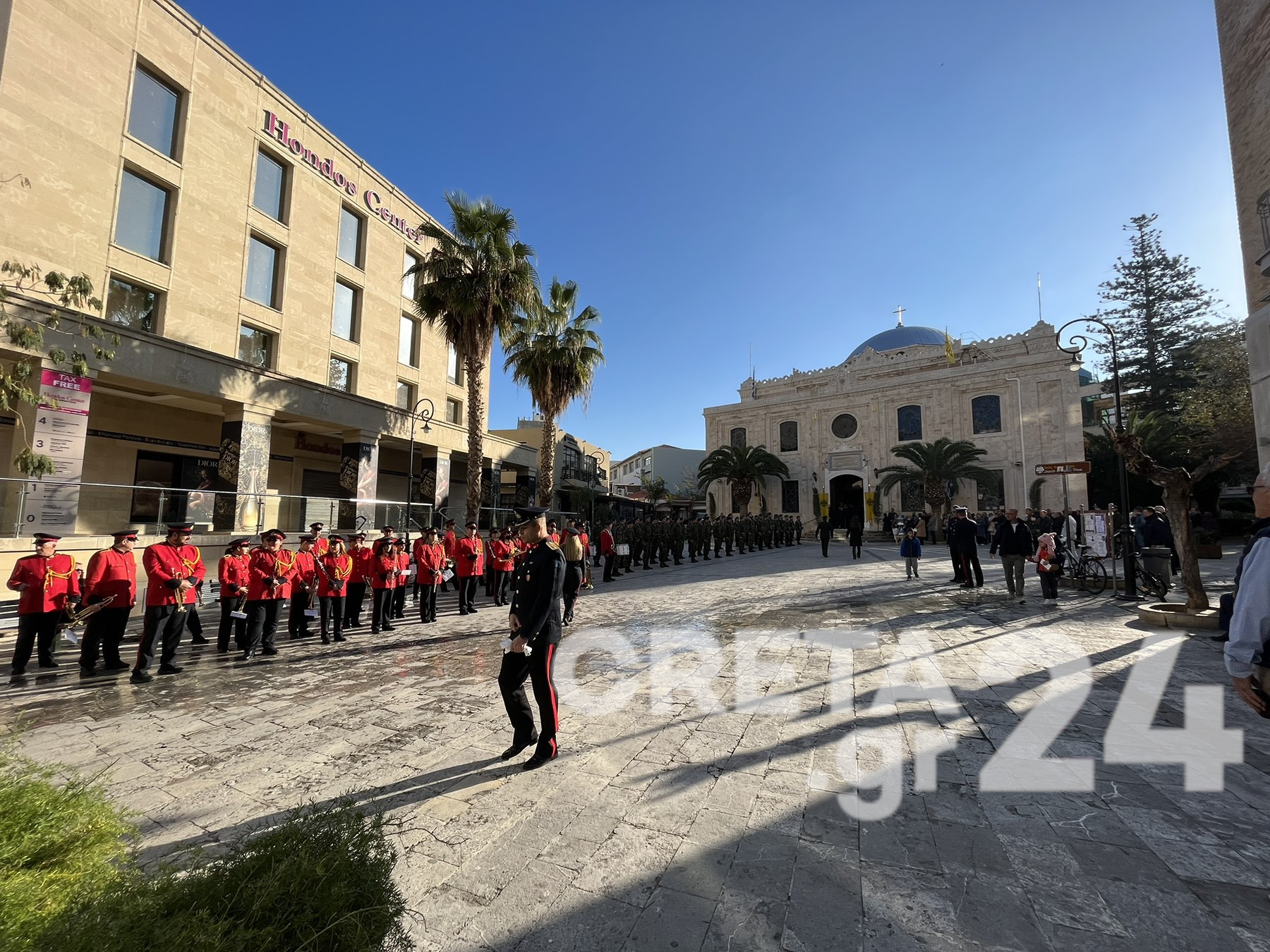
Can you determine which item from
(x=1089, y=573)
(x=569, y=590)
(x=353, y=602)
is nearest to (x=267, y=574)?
(x=353, y=602)

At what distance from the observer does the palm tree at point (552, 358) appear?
65.0 feet

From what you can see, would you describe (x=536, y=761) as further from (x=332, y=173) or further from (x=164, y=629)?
(x=332, y=173)

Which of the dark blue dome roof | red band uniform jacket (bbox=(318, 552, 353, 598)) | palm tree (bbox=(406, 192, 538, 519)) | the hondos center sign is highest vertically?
the dark blue dome roof

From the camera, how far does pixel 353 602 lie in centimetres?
990

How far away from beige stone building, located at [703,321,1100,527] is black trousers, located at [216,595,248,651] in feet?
133

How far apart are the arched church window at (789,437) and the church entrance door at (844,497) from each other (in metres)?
4.99

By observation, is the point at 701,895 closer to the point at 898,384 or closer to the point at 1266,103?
the point at 1266,103

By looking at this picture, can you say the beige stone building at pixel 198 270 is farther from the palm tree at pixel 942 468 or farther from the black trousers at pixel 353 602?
the palm tree at pixel 942 468

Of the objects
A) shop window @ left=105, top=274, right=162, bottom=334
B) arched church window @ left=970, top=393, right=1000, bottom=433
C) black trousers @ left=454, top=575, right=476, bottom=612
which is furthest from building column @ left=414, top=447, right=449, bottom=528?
arched church window @ left=970, top=393, right=1000, bottom=433

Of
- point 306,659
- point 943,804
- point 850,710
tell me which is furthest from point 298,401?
point 943,804

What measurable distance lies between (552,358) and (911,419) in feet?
117

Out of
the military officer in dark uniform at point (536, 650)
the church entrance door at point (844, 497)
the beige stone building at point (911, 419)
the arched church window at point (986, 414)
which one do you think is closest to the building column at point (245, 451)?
the military officer in dark uniform at point (536, 650)

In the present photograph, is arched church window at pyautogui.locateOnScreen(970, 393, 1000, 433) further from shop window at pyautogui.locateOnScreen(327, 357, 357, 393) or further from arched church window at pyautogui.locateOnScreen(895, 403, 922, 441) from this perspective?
shop window at pyautogui.locateOnScreen(327, 357, 357, 393)

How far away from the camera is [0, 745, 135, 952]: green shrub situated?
1521 mm
